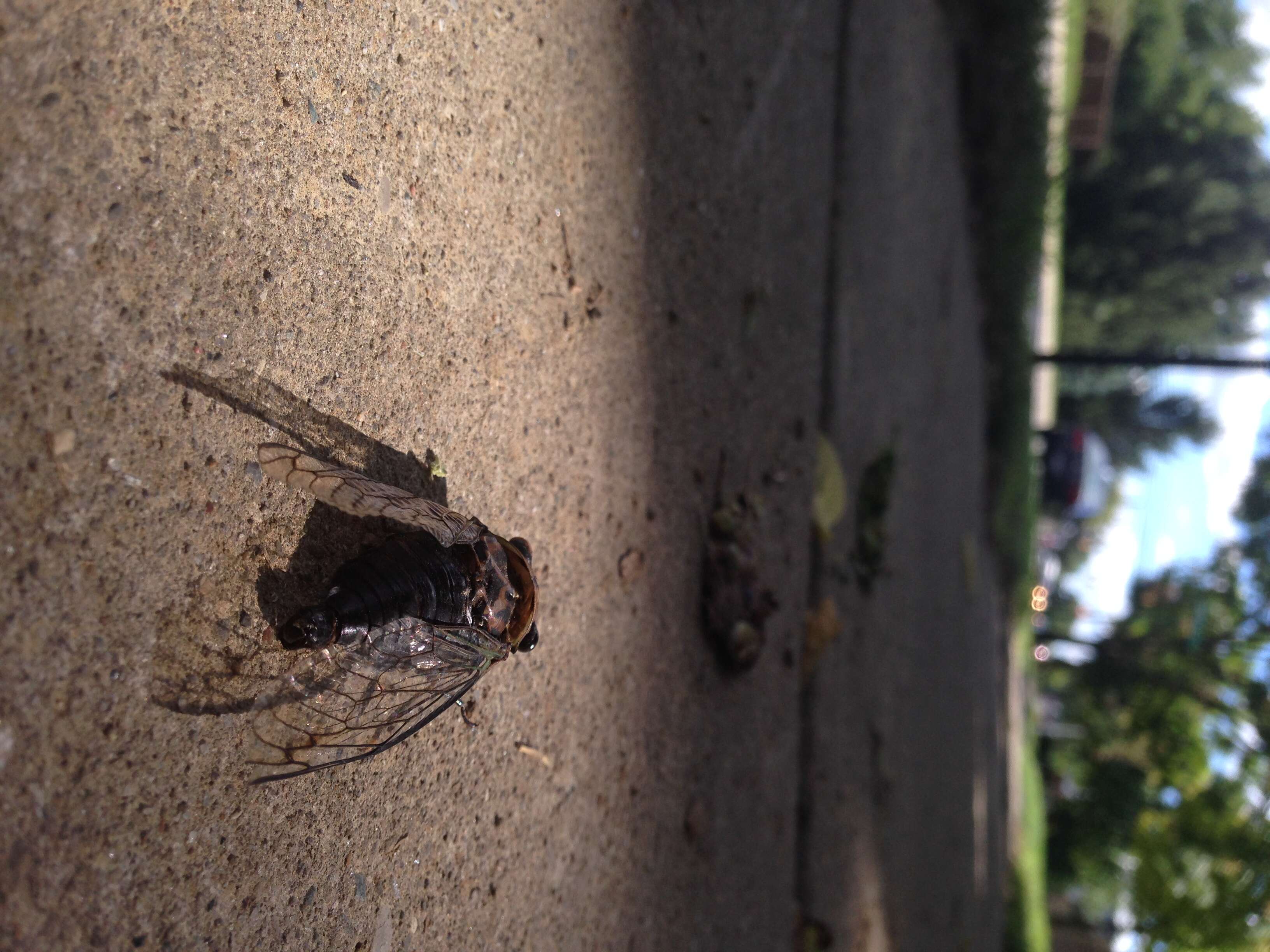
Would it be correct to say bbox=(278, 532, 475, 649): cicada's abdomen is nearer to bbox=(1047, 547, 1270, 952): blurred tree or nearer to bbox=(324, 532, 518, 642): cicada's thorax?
bbox=(324, 532, 518, 642): cicada's thorax

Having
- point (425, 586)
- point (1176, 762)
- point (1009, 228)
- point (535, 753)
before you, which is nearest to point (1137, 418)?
point (1176, 762)

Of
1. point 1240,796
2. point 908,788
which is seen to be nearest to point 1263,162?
point 1240,796

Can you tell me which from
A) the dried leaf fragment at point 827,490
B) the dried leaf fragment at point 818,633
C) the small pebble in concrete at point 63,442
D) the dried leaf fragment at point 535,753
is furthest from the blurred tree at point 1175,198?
the small pebble in concrete at point 63,442

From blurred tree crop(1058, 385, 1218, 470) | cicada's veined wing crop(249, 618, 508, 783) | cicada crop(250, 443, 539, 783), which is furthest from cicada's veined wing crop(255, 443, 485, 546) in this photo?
blurred tree crop(1058, 385, 1218, 470)

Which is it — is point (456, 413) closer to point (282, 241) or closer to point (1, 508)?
point (282, 241)

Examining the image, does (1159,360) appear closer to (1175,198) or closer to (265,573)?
(1175,198)
